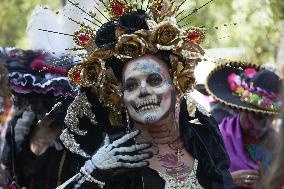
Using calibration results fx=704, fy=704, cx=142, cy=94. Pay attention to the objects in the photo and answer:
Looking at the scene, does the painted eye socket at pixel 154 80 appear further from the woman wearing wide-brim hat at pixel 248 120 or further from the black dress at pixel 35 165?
the woman wearing wide-brim hat at pixel 248 120

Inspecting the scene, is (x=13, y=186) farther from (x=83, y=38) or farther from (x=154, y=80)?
(x=154, y=80)

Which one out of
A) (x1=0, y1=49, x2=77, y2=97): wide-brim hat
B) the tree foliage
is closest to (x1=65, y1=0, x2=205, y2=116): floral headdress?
(x1=0, y1=49, x2=77, y2=97): wide-brim hat

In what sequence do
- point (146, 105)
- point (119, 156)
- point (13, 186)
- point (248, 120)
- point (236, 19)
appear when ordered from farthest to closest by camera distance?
point (236, 19) < point (248, 120) < point (13, 186) < point (146, 105) < point (119, 156)

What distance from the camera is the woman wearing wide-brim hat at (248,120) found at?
514cm

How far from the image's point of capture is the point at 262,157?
17.5 feet

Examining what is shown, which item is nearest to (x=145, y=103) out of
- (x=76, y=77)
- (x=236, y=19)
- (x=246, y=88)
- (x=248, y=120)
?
(x=76, y=77)

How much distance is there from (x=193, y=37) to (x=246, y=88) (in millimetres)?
2038

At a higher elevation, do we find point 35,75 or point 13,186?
point 35,75

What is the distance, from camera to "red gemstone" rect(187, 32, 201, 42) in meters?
3.63

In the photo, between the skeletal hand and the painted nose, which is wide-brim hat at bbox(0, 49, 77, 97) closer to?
the painted nose

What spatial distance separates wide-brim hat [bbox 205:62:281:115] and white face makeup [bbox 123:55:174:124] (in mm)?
1595

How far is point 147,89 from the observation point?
346cm

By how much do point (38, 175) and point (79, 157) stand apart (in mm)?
1381

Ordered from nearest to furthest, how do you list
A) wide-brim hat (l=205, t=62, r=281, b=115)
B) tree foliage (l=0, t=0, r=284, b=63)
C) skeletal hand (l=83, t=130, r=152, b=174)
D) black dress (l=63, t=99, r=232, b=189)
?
skeletal hand (l=83, t=130, r=152, b=174)
black dress (l=63, t=99, r=232, b=189)
wide-brim hat (l=205, t=62, r=281, b=115)
tree foliage (l=0, t=0, r=284, b=63)
